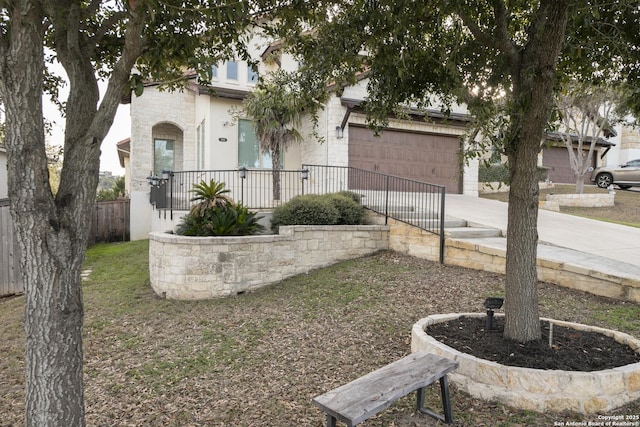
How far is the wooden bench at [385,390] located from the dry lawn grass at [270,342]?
41cm

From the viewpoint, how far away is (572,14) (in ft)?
11.3

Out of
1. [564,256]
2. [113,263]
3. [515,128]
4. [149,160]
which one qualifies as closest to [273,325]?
[515,128]

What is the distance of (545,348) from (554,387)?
0.66 meters

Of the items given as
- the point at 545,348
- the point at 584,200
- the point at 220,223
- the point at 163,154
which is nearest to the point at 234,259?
the point at 220,223

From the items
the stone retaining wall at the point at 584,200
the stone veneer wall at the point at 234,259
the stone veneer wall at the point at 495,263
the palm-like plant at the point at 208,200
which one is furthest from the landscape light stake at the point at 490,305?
the stone retaining wall at the point at 584,200

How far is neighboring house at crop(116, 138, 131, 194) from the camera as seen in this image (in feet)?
65.3

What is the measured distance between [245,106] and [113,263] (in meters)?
5.64

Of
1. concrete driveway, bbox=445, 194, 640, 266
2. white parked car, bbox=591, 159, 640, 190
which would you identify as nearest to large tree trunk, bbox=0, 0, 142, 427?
concrete driveway, bbox=445, 194, 640, 266

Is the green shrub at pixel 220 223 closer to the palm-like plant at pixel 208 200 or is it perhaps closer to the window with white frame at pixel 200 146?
→ the palm-like plant at pixel 208 200

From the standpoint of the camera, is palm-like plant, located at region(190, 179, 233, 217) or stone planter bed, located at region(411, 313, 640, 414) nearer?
stone planter bed, located at region(411, 313, 640, 414)

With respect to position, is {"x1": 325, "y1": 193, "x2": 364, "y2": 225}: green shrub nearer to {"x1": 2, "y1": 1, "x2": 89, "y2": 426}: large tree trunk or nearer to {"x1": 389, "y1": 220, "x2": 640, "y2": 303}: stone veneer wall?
{"x1": 389, "y1": 220, "x2": 640, "y2": 303}: stone veneer wall

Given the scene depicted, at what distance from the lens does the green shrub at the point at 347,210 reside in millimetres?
9047

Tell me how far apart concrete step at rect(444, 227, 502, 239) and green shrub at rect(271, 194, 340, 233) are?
233 cm

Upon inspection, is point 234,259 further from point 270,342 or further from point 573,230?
point 573,230
